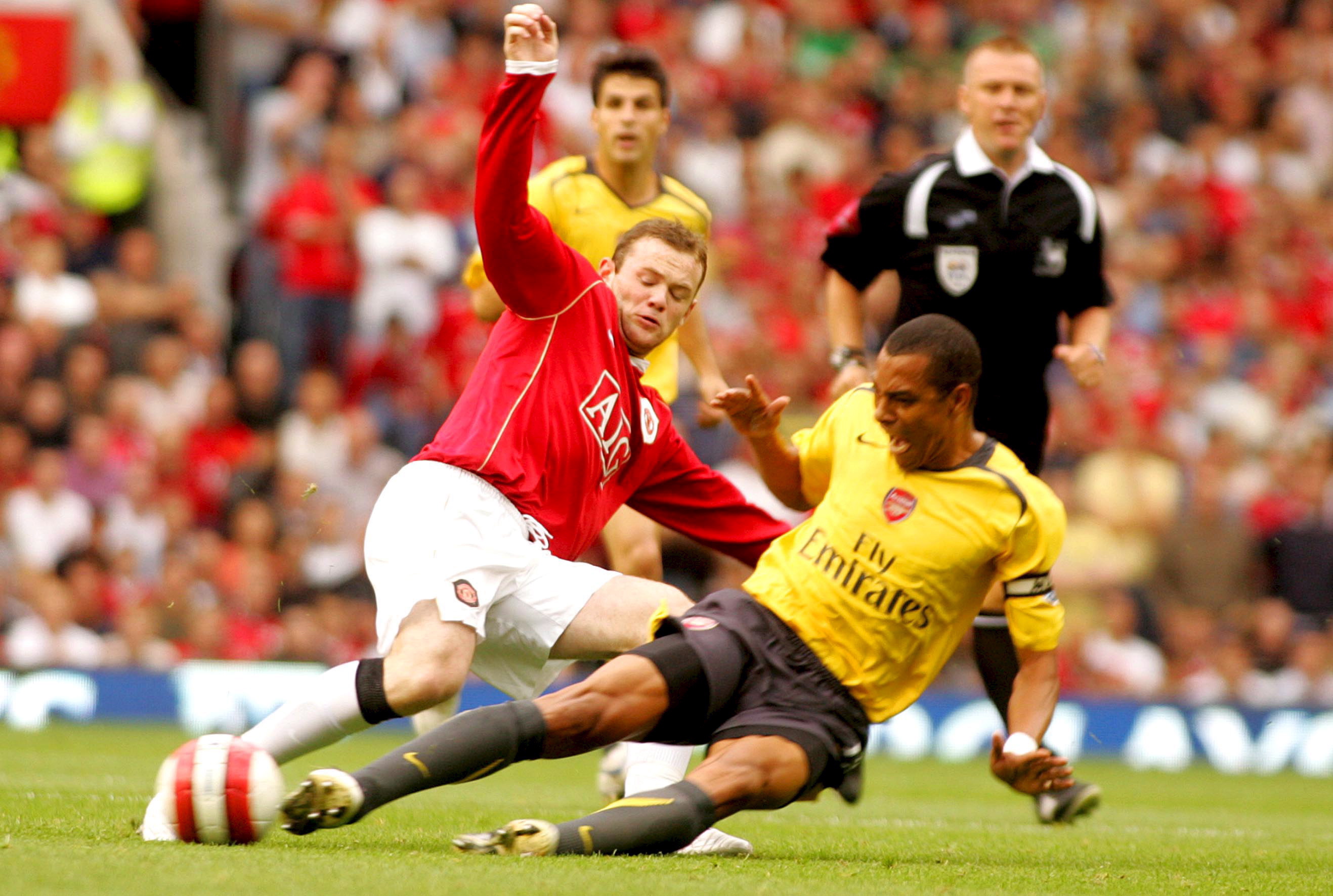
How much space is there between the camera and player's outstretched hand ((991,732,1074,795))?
4.85m

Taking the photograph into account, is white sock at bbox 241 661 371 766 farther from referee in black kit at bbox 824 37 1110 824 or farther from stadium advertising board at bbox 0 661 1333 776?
stadium advertising board at bbox 0 661 1333 776

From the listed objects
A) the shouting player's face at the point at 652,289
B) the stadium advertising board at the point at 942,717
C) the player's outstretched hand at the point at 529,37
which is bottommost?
the stadium advertising board at the point at 942,717

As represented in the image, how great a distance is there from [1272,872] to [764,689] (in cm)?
168

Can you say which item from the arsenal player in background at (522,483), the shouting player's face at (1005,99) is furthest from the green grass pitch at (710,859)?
the shouting player's face at (1005,99)

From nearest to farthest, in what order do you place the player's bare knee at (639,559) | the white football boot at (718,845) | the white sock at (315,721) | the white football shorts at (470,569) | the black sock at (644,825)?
the black sock at (644,825) → the white sock at (315,721) → the white football shorts at (470,569) → the white football boot at (718,845) → the player's bare knee at (639,559)

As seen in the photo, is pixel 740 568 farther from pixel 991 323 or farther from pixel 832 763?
pixel 832 763

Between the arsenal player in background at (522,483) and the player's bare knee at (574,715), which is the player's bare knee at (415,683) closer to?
the arsenal player in background at (522,483)

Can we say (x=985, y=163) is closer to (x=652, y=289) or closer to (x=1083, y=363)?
(x=1083, y=363)

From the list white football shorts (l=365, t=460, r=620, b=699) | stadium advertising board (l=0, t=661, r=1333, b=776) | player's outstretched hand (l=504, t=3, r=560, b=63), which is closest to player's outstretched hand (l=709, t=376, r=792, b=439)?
white football shorts (l=365, t=460, r=620, b=699)

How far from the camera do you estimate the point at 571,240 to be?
7.64 metres

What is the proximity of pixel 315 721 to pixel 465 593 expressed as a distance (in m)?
0.55

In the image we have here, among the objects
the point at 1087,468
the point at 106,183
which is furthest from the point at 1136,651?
the point at 106,183

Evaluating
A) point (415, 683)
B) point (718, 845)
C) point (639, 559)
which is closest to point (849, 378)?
point (639, 559)

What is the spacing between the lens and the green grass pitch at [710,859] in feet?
13.6
